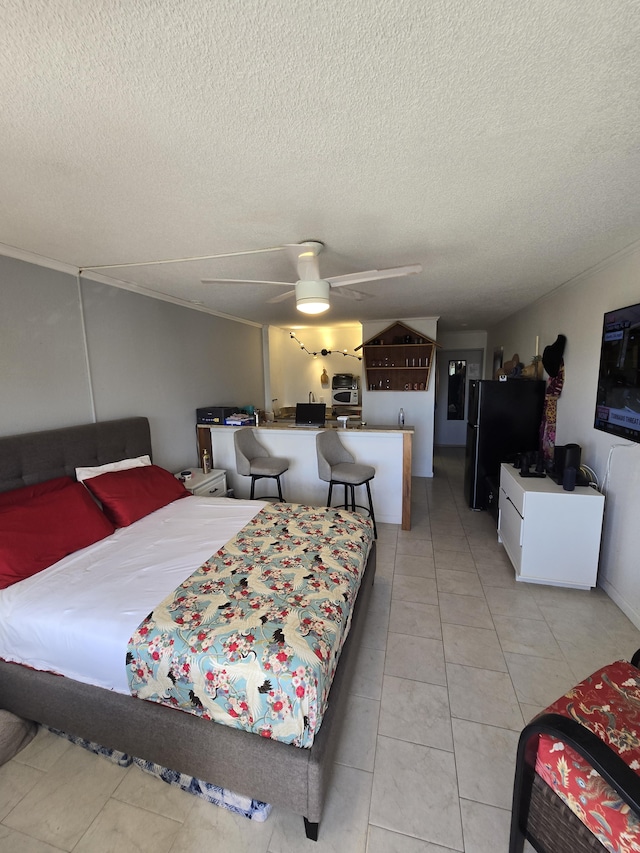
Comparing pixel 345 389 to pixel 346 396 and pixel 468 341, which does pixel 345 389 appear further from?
pixel 468 341

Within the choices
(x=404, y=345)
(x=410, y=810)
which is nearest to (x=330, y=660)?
(x=410, y=810)

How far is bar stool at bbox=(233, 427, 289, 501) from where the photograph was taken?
3.68 meters

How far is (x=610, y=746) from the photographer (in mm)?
1129

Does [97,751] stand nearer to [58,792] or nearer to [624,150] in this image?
[58,792]

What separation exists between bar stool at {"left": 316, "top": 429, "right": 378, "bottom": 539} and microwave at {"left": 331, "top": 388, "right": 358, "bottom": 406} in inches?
111

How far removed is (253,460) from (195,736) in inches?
107

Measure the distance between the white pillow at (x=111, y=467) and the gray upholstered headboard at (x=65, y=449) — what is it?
5cm

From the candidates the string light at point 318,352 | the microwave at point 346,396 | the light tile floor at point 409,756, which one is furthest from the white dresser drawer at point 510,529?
the string light at point 318,352

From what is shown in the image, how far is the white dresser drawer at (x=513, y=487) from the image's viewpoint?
108 inches

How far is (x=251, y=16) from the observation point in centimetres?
85

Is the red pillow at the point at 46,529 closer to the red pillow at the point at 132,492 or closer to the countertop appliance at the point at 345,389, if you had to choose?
the red pillow at the point at 132,492

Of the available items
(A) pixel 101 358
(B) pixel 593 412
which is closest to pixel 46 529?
(A) pixel 101 358

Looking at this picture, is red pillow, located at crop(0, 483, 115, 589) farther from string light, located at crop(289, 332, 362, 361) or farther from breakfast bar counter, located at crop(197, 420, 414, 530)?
string light, located at crop(289, 332, 362, 361)

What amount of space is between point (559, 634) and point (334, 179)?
2823 millimetres
